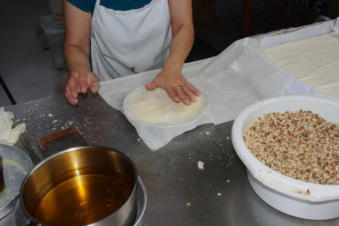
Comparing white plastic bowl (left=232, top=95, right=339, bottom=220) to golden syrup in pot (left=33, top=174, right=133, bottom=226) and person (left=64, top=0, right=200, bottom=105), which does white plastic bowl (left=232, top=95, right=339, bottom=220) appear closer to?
golden syrup in pot (left=33, top=174, right=133, bottom=226)

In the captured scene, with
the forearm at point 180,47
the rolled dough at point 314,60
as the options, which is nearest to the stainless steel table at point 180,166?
the forearm at point 180,47

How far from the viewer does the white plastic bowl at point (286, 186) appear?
0.73 meters

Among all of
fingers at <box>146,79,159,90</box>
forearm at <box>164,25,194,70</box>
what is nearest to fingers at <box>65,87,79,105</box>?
fingers at <box>146,79,159,90</box>

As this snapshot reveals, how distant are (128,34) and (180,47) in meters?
0.30

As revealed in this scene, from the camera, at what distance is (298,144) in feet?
3.12

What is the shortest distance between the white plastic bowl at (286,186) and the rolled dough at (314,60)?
32cm

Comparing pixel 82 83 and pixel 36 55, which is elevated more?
pixel 82 83

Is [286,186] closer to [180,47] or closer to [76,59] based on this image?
[180,47]

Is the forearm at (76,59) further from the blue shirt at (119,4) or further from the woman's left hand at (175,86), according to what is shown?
the woman's left hand at (175,86)

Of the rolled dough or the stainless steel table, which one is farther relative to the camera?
the rolled dough

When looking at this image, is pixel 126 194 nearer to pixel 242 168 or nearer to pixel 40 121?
pixel 242 168

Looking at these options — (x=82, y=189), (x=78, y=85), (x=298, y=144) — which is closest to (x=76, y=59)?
(x=78, y=85)

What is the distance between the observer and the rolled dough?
1.32 m

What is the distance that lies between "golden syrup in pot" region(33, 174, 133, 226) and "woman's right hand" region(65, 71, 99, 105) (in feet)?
1.47
